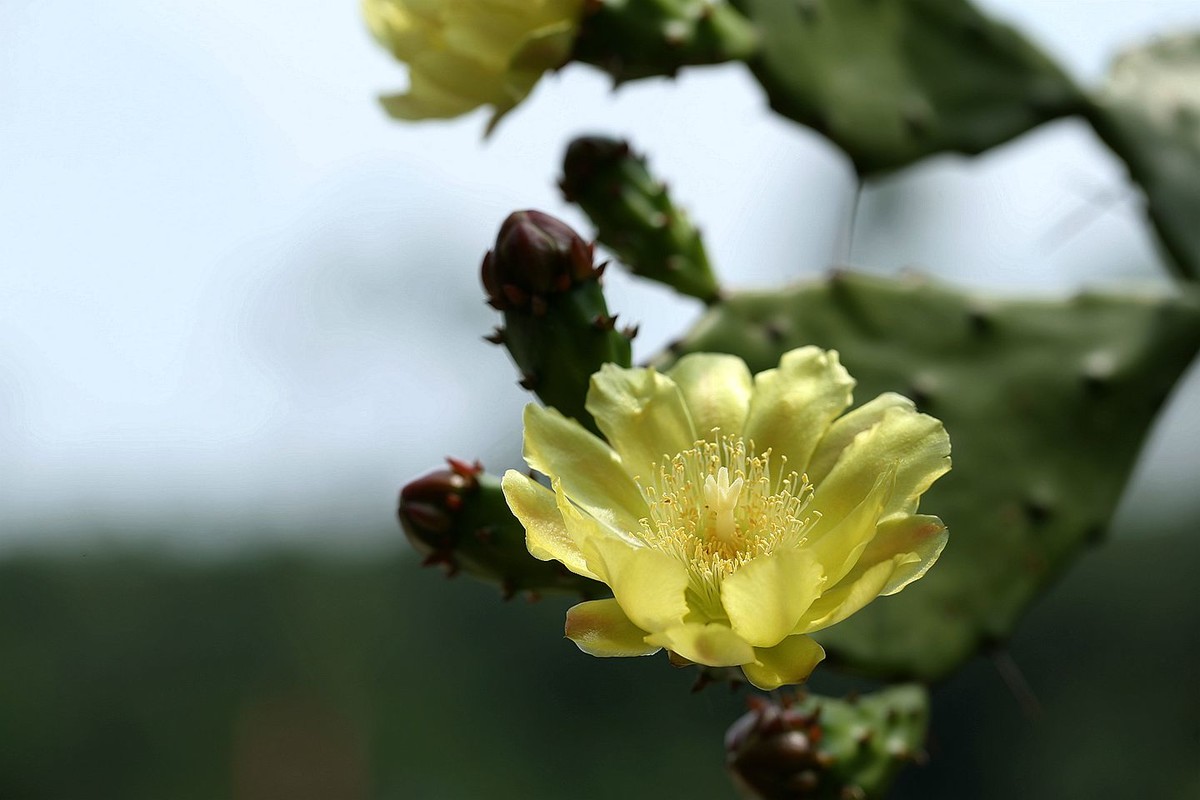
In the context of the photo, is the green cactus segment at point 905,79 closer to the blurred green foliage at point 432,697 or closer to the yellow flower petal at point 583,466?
the yellow flower petal at point 583,466

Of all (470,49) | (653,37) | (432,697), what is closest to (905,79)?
(653,37)

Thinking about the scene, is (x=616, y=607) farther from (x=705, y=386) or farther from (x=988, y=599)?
(x=988, y=599)

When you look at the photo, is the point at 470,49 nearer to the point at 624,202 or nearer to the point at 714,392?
the point at 624,202

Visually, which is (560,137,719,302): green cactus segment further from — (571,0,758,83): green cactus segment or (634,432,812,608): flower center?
(634,432,812,608): flower center

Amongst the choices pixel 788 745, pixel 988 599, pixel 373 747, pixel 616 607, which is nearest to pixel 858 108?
pixel 988 599

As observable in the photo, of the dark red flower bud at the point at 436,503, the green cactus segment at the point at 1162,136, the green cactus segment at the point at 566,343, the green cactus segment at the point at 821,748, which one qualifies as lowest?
the green cactus segment at the point at 821,748

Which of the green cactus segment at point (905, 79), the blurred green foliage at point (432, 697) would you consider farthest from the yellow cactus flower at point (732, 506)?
the blurred green foliage at point (432, 697)
